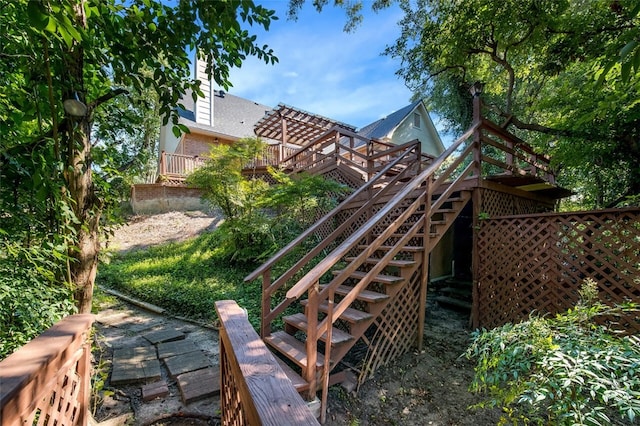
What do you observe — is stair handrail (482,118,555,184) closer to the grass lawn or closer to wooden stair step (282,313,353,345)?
wooden stair step (282,313,353,345)

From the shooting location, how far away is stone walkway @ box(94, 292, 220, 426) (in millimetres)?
2445

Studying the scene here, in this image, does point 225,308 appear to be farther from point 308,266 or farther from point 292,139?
point 292,139

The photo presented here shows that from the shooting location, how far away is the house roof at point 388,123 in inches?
594

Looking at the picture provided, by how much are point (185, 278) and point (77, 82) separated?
516cm

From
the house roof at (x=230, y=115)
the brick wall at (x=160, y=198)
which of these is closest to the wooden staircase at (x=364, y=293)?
the brick wall at (x=160, y=198)

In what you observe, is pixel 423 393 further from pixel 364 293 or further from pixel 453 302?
pixel 453 302

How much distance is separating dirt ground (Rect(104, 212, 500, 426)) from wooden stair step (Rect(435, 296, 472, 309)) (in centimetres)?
80

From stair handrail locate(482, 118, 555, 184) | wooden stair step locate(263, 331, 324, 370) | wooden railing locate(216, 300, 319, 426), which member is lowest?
wooden stair step locate(263, 331, 324, 370)

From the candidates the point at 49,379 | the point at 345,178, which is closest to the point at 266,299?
the point at 49,379

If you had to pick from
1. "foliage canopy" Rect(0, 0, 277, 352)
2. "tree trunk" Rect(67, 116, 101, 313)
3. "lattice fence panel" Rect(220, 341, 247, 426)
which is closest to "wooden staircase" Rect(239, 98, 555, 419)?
"lattice fence panel" Rect(220, 341, 247, 426)

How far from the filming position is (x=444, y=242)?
706 cm

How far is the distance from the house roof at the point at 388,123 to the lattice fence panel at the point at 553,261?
11411 mm

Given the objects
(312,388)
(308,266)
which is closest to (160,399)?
(312,388)

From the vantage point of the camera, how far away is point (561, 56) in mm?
5086
